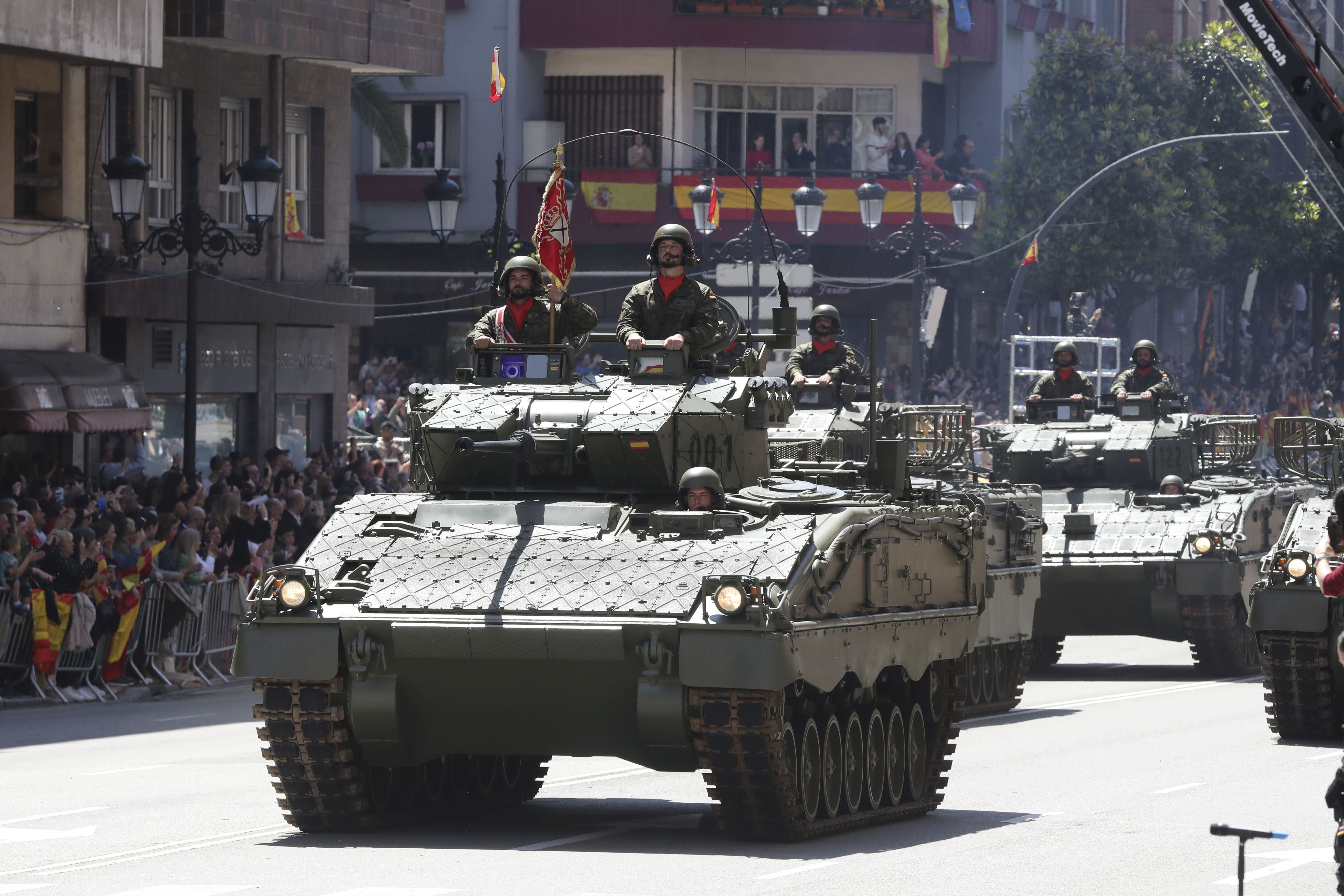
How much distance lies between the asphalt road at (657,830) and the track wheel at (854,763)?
0.87 ft

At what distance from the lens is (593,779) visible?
1697 cm

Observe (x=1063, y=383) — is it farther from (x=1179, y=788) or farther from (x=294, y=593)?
(x=294, y=593)

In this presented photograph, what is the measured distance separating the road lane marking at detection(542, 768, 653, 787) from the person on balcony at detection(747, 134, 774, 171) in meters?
31.9

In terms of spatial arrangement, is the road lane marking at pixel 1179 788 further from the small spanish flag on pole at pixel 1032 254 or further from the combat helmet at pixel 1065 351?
the small spanish flag on pole at pixel 1032 254

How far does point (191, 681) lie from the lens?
906 inches

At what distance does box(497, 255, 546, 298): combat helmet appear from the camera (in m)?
15.7

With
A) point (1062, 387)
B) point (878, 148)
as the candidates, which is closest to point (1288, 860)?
point (1062, 387)

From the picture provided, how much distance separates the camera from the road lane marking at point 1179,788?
1593 cm

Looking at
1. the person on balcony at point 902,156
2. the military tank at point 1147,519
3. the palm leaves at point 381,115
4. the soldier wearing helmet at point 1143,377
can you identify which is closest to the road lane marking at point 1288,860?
the military tank at point 1147,519

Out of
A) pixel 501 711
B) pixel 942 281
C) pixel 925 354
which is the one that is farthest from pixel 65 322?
pixel 942 281

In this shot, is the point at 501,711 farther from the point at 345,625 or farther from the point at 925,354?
the point at 925,354

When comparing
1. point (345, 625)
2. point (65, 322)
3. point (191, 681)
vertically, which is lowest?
point (191, 681)

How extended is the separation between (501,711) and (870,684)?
6.94 feet

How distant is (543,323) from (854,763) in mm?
3468
